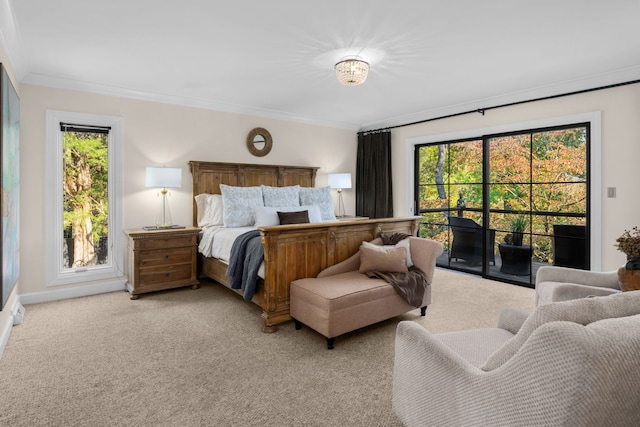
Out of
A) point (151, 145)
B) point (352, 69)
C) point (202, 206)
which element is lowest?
point (202, 206)

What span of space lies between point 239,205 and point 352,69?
216cm

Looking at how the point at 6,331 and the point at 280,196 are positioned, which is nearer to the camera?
the point at 6,331

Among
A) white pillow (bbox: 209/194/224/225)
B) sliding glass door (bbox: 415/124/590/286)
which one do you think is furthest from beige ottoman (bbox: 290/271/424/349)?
sliding glass door (bbox: 415/124/590/286)

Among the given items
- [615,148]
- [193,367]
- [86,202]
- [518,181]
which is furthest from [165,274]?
[615,148]

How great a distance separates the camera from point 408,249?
3369 mm

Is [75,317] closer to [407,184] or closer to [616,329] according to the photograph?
[616,329]

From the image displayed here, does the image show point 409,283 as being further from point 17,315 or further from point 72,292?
point 72,292

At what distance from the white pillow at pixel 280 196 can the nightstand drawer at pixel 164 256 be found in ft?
3.85

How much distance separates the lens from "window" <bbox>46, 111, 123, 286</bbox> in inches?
155

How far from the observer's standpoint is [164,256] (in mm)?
4141

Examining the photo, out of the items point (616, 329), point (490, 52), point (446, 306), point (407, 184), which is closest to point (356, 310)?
point (446, 306)

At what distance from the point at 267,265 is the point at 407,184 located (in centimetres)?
353

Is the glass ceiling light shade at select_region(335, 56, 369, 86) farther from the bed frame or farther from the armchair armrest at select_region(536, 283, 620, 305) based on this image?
the armchair armrest at select_region(536, 283, 620, 305)

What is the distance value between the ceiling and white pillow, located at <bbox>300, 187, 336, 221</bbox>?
1330 mm
